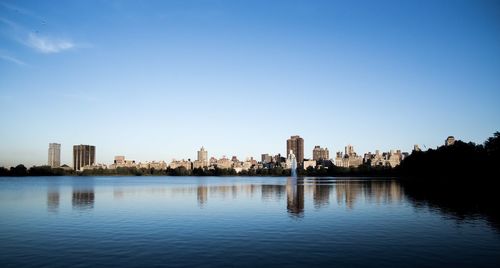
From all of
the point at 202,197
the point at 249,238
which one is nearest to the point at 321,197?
the point at 202,197

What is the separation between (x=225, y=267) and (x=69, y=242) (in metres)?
14.6

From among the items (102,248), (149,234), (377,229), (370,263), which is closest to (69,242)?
(102,248)

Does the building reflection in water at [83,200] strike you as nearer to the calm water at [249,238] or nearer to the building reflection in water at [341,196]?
the calm water at [249,238]

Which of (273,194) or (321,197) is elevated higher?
(321,197)

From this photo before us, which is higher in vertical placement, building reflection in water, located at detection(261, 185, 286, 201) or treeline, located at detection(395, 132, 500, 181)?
treeline, located at detection(395, 132, 500, 181)

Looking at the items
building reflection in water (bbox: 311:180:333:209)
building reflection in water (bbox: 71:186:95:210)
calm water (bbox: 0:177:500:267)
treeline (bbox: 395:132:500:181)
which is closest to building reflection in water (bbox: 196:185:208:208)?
calm water (bbox: 0:177:500:267)

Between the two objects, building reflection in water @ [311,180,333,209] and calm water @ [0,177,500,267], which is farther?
building reflection in water @ [311,180,333,209]

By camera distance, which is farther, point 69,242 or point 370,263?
point 69,242

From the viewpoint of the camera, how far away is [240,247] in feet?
96.2

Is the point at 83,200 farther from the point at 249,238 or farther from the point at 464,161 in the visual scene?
the point at 464,161

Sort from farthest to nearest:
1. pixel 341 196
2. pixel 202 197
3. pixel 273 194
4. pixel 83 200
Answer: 1. pixel 273 194
2. pixel 341 196
3. pixel 202 197
4. pixel 83 200

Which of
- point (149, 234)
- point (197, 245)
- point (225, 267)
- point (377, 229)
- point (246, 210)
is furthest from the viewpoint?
point (246, 210)

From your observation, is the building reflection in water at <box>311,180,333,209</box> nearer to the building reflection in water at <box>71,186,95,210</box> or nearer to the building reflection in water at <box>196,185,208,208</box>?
the building reflection in water at <box>196,185,208,208</box>

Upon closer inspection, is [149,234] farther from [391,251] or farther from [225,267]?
[391,251]
